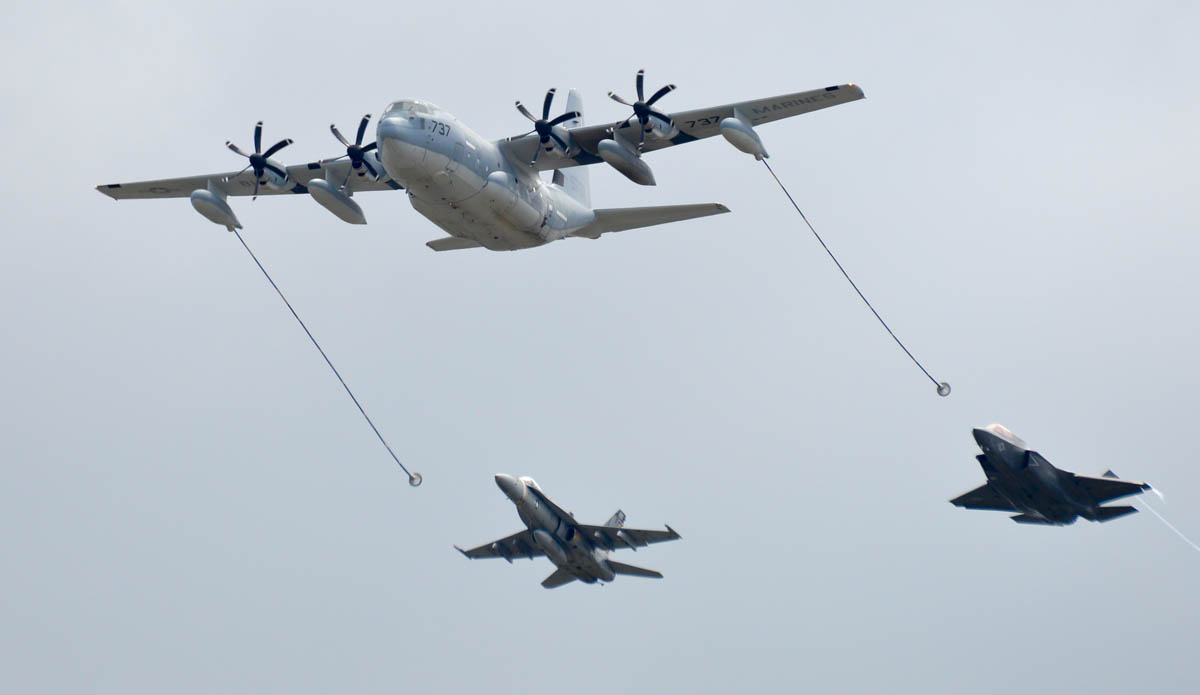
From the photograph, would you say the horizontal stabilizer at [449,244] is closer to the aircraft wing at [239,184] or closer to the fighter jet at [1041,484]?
the aircraft wing at [239,184]

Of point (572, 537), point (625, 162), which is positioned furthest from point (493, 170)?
point (572, 537)

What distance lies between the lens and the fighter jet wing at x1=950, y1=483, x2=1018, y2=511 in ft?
152

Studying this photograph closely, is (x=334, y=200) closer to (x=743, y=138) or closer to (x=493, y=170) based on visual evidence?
(x=493, y=170)

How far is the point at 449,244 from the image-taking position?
4606 cm

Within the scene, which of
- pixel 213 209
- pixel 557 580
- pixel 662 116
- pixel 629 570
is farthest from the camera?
pixel 557 580

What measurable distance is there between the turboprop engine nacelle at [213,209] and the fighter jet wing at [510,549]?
17.1 meters

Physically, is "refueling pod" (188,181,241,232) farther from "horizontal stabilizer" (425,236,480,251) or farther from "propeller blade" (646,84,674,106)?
"propeller blade" (646,84,674,106)

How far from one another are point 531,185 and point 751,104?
761 cm

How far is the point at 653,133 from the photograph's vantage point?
133ft

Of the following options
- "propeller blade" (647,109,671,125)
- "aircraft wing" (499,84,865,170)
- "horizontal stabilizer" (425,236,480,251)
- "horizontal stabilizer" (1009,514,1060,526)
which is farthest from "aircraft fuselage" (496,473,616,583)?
"propeller blade" (647,109,671,125)

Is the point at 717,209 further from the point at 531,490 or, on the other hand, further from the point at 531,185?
the point at 531,490

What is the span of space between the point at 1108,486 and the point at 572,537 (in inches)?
720

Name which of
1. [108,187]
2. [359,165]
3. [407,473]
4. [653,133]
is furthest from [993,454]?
[108,187]

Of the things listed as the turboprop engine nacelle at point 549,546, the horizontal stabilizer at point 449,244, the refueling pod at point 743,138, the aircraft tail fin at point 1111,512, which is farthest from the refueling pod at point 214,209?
the aircraft tail fin at point 1111,512
